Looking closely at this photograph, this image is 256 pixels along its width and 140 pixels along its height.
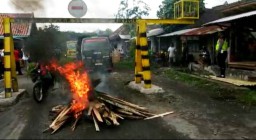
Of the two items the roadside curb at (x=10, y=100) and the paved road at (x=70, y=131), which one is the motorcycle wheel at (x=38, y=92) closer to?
the roadside curb at (x=10, y=100)

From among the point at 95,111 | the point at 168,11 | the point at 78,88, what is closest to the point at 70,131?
the point at 95,111

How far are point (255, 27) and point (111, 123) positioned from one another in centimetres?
1144

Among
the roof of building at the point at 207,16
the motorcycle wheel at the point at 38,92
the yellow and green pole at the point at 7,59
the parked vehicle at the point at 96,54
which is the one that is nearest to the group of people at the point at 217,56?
the roof of building at the point at 207,16

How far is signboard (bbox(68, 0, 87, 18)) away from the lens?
31.7ft

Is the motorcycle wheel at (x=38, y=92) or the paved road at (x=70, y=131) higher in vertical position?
the motorcycle wheel at (x=38, y=92)

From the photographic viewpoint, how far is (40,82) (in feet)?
34.5

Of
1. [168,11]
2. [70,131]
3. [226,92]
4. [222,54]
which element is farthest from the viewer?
[168,11]

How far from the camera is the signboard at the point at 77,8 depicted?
9.65 metres

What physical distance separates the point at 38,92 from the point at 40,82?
36 cm

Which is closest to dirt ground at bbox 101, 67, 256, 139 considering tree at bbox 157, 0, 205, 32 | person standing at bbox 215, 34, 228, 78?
person standing at bbox 215, 34, 228, 78

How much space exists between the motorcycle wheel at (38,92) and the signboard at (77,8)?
277cm

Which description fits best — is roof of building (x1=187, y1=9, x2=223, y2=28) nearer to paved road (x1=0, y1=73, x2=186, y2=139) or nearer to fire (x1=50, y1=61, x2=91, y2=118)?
fire (x1=50, y1=61, x2=91, y2=118)

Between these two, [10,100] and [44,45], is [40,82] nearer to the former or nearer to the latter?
[10,100]

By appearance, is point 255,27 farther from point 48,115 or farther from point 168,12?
point 168,12
